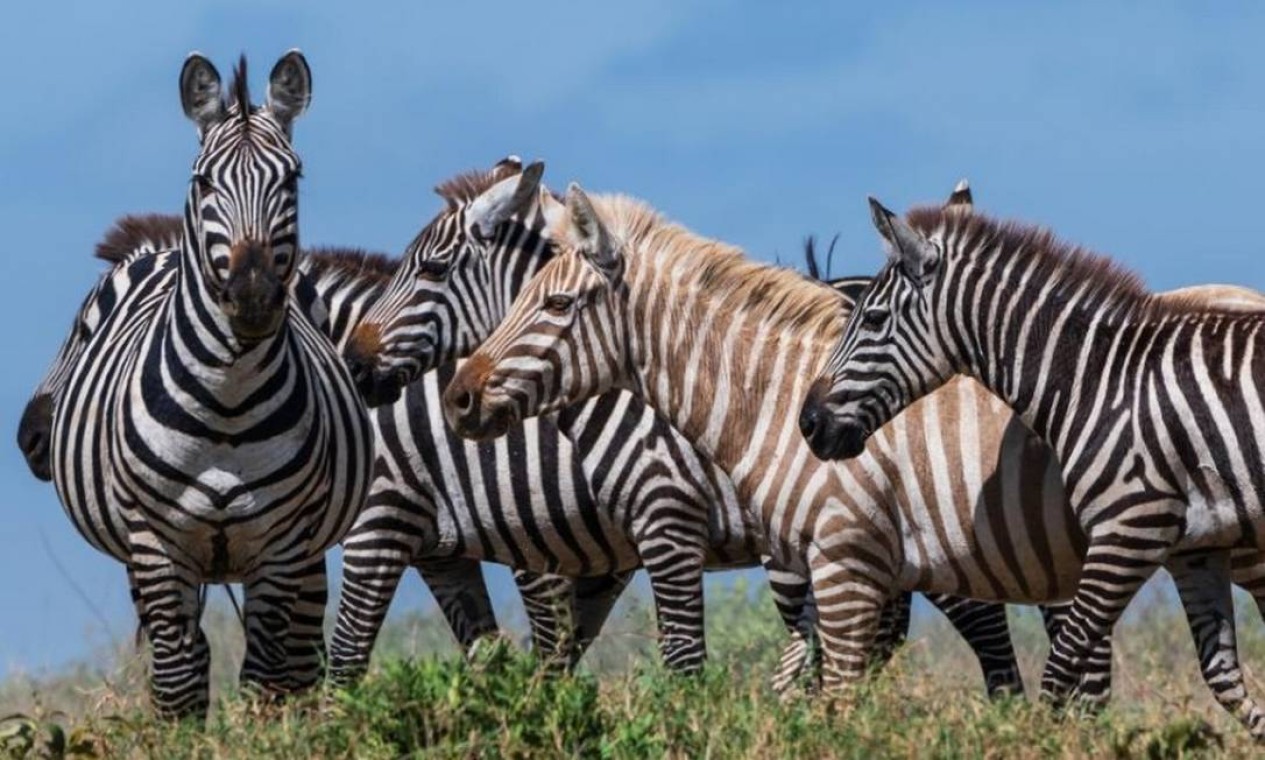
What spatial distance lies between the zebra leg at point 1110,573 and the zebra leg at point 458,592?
4.57 metres

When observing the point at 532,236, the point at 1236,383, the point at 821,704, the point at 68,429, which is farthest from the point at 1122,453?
the point at 68,429

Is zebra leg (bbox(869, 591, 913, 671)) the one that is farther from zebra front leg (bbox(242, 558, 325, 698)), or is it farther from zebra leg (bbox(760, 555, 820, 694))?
zebra front leg (bbox(242, 558, 325, 698))

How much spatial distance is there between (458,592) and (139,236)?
2653 mm

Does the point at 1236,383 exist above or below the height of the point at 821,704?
above

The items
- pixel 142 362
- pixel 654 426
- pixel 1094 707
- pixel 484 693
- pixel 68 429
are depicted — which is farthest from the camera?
pixel 654 426

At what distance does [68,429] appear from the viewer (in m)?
11.1

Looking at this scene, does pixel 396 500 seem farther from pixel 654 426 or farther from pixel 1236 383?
pixel 1236 383

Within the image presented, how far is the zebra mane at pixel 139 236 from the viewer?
502 inches

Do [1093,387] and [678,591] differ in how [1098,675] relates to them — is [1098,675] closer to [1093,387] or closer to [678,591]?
[1093,387]

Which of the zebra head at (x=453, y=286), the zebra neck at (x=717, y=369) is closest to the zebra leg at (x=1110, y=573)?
the zebra neck at (x=717, y=369)

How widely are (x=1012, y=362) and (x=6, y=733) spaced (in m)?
4.35

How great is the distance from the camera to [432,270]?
12.3 metres

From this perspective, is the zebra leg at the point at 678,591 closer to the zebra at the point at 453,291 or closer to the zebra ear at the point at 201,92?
the zebra at the point at 453,291

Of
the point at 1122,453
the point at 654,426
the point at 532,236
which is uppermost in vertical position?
the point at 532,236
